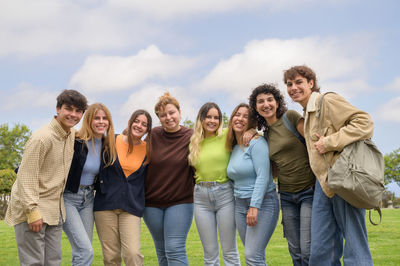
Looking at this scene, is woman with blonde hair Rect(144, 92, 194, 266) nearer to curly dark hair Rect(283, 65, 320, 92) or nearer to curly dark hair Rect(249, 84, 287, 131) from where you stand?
curly dark hair Rect(249, 84, 287, 131)

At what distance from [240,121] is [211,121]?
1.31 feet

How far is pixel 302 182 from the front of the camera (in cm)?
484

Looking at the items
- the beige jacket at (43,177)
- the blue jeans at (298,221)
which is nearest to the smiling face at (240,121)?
the blue jeans at (298,221)

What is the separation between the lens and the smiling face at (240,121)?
543 cm

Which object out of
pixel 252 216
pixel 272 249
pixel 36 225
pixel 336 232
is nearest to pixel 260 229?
pixel 252 216

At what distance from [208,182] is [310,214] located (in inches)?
52.4

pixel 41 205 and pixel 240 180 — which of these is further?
pixel 240 180

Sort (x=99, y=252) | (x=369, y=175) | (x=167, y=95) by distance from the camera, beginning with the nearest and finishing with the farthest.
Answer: (x=369, y=175), (x=167, y=95), (x=99, y=252)

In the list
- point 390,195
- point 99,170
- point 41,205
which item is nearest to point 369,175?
point 99,170

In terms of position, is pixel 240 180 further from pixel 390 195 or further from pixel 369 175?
pixel 390 195

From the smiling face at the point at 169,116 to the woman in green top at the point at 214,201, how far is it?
0.49 meters

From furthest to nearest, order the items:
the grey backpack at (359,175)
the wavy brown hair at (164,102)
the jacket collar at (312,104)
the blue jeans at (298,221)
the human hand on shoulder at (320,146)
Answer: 1. the wavy brown hair at (164,102)
2. the blue jeans at (298,221)
3. the jacket collar at (312,104)
4. the human hand on shoulder at (320,146)
5. the grey backpack at (359,175)

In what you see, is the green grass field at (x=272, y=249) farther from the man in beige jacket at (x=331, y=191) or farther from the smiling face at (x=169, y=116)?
the man in beige jacket at (x=331, y=191)

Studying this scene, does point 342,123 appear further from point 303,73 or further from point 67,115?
point 67,115
